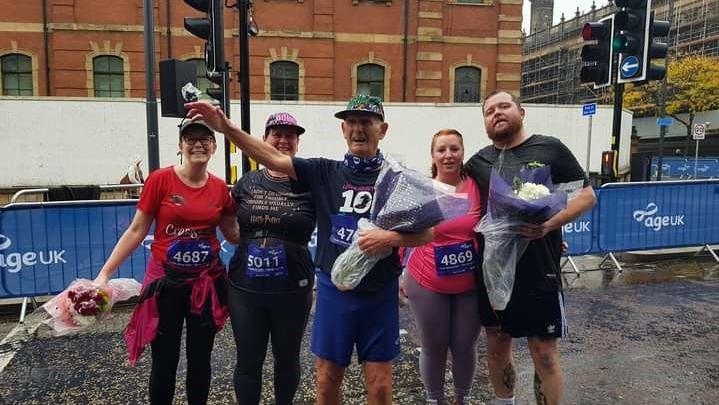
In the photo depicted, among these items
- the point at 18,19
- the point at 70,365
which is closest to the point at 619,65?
the point at 70,365

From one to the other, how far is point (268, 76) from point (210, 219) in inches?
777

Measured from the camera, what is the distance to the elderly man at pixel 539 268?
2.90m

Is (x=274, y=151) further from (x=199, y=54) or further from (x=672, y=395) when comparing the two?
(x=199, y=54)

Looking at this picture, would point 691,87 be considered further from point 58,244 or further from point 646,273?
point 58,244

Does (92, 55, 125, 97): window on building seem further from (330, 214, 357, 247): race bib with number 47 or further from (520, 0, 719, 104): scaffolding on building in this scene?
(520, 0, 719, 104): scaffolding on building

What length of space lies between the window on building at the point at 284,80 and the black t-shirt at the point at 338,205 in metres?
20.0

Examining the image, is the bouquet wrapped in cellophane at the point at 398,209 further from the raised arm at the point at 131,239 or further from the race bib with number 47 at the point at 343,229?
the raised arm at the point at 131,239

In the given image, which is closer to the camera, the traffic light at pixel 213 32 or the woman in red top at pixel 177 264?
the woman in red top at pixel 177 264

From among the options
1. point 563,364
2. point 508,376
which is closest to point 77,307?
point 508,376

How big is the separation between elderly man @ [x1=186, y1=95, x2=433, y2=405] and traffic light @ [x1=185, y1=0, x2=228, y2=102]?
3926 mm

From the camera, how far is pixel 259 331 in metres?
2.93

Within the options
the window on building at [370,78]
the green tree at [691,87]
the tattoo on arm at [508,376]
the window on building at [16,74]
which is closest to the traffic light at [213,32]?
the tattoo on arm at [508,376]

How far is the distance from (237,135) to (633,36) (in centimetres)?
720

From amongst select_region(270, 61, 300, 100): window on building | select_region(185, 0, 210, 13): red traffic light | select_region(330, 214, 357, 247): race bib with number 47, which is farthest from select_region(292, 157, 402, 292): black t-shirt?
select_region(270, 61, 300, 100): window on building
